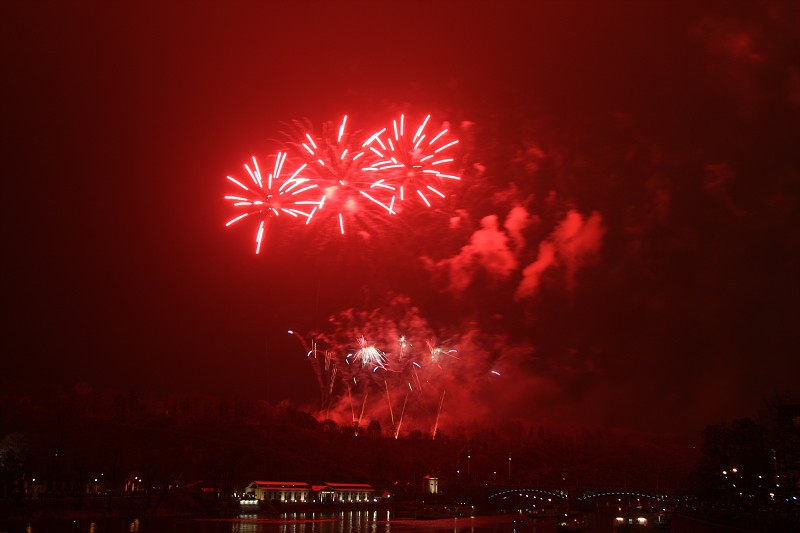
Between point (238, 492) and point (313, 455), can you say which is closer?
point (238, 492)

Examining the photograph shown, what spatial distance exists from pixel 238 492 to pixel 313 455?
48.1m

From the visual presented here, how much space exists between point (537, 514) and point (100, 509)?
66.7 m

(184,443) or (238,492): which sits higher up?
(184,443)

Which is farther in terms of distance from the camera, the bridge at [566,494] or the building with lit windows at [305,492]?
the bridge at [566,494]

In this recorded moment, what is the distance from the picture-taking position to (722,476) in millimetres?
82000

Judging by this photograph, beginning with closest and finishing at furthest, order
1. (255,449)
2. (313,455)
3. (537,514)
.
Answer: (537,514)
(255,449)
(313,455)

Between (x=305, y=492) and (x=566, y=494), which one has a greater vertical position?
(x=305, y=492)

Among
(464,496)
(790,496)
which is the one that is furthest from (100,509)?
(464,496)

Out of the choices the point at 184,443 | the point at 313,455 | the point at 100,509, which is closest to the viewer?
the point at 100,509

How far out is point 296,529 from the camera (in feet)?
216

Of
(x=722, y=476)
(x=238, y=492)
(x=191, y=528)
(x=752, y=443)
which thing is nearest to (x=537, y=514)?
(x=722, y=476)

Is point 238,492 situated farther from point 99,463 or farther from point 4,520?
point 4,520

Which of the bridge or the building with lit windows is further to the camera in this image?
the bridge

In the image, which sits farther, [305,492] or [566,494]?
[566,494]
